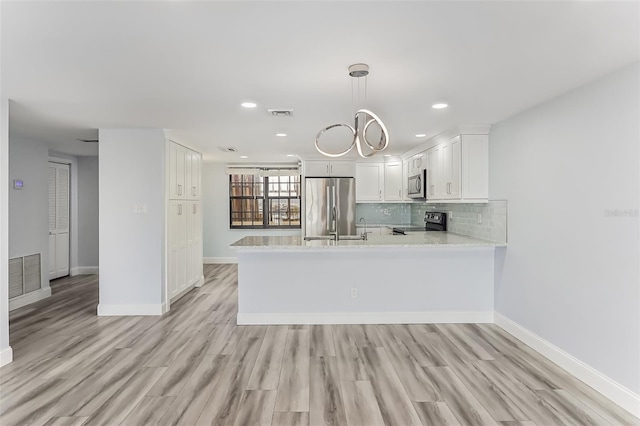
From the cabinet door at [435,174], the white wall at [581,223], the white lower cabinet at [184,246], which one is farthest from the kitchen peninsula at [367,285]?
the white lower cabinet at [184,246]

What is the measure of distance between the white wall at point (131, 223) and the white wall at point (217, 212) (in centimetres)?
371

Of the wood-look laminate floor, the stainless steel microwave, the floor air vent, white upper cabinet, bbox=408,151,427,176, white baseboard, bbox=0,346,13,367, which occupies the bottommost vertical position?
the wood-look laminate floor

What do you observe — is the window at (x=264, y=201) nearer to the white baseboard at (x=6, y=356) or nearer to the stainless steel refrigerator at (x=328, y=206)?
the stainless steel refrigerator at (x=328, y=206)

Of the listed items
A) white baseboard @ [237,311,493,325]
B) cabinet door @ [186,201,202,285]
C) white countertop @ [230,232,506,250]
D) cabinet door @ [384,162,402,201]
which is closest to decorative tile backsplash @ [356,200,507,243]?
white countertop @ [230,232,506,250]

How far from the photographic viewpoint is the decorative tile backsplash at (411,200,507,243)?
4.08 metres

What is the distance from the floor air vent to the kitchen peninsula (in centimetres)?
333

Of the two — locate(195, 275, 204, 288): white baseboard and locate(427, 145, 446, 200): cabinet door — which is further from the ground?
locate(427, 145, 446, 200): cabinet door

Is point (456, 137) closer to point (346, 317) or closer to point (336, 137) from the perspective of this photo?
point (336, 137)

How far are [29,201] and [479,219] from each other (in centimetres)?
631

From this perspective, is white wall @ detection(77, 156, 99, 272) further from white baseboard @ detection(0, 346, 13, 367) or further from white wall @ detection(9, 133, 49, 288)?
white baseboard @ detection(0, 346, 13, 367)

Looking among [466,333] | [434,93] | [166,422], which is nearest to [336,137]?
[434,93]

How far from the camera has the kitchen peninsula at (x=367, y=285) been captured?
4.23m

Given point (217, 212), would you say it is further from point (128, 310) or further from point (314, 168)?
point (128, 310)

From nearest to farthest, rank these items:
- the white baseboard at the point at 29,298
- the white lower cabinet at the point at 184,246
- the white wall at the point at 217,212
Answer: the white baseboard at the point at 29,298 → the white lower cabinet at the point at 184,246 → the white wall at the point at 217,212
